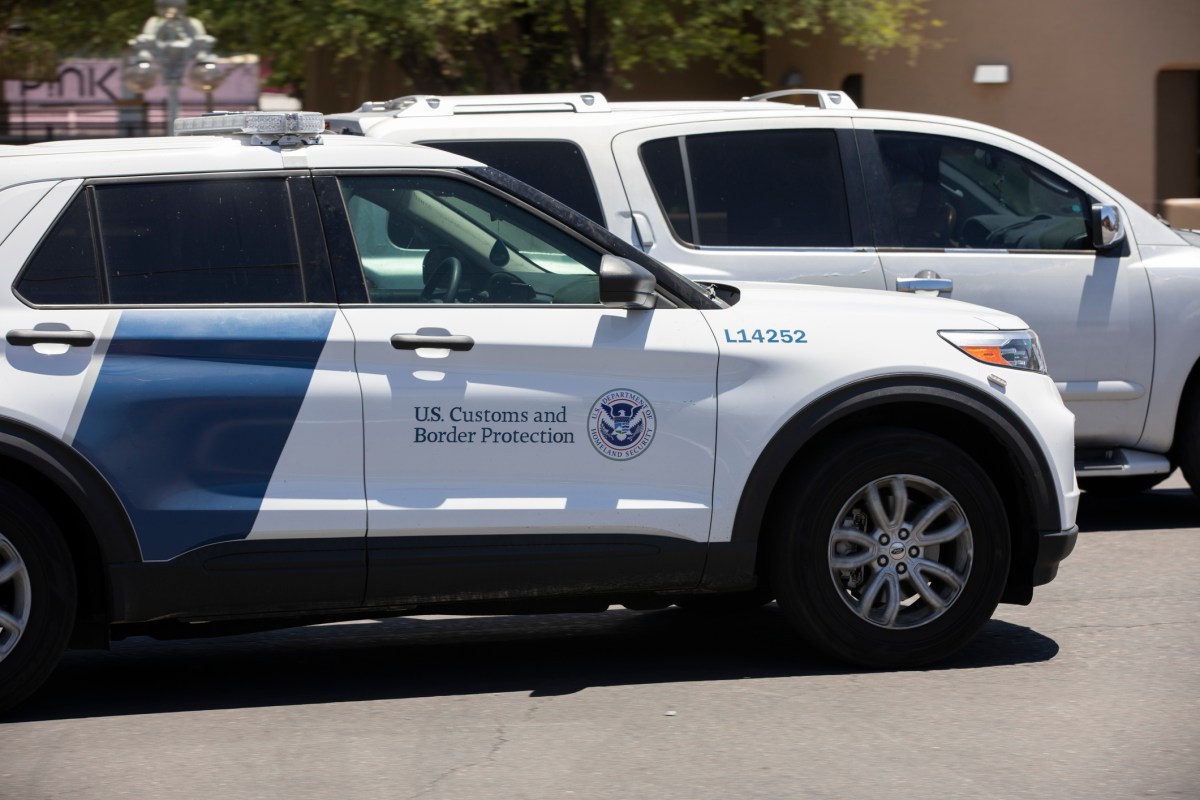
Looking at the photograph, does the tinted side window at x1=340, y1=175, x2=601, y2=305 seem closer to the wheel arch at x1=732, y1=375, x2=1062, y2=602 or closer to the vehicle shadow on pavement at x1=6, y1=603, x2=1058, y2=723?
the wheel arch at x1=732, y1=375, x2=1062, y2=602

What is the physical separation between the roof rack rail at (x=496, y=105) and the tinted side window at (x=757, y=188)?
1.39ft

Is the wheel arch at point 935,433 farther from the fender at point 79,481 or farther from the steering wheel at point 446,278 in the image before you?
the fender at point 79,481

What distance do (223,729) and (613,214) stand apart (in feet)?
10.9

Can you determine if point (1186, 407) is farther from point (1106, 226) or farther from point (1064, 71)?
point (1064, 71)

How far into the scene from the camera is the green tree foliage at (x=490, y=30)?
15359 mm

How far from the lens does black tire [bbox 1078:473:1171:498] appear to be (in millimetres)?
8898

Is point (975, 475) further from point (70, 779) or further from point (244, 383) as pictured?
point (70, 779)

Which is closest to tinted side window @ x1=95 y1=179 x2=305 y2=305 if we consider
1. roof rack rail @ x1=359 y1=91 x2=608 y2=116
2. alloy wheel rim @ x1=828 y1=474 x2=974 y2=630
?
alloy wheel rim @ x1=828 y1=474 x2=974 y2=630

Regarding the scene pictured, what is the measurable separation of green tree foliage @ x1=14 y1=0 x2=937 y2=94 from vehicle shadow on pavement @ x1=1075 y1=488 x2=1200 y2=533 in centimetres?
833

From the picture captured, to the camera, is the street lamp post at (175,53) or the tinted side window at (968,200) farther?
the street lamp post at (175,53)

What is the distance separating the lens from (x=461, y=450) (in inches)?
199

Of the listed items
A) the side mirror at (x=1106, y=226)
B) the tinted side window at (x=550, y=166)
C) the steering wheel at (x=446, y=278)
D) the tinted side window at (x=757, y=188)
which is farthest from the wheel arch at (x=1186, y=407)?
the steering wheel at (x=446, y=278)

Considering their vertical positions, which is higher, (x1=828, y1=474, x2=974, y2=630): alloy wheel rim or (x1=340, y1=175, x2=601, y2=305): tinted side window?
(x1=340, y1=175, x2=601, y2=305): tinted side window

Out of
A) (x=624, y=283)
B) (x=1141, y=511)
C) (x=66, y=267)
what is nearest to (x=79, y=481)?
(x=66, y=267)
